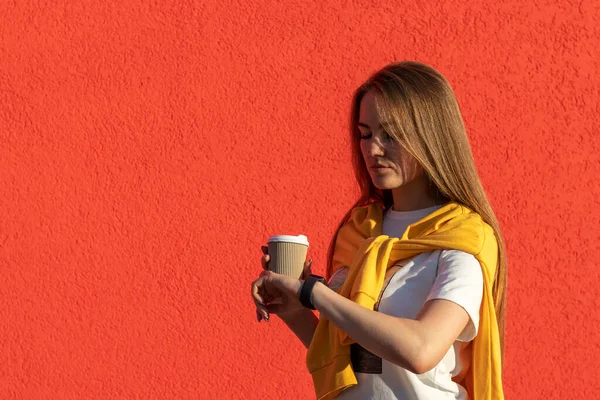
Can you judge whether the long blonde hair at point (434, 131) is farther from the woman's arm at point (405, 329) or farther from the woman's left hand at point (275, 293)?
the woman's left hand at point (275, 293)


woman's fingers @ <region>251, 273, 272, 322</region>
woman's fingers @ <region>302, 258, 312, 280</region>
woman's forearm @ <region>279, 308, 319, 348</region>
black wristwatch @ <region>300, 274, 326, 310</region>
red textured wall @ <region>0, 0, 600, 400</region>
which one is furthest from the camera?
red textured wall @ <region>0, 0, 600, 400</region>

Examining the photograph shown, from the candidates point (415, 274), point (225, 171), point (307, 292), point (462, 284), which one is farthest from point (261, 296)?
point (225, 171)

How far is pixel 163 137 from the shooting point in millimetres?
3670

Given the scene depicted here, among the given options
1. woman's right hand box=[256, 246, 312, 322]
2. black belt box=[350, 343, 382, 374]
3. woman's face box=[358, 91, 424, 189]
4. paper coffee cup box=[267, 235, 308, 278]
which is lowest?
black belt box=[350, 343, 382, 374]

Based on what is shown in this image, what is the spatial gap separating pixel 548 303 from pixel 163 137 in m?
1.69

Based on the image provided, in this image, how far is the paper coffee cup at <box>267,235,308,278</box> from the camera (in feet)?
6.15

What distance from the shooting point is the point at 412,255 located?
1825 millimetres

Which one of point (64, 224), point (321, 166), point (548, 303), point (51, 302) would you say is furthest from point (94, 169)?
point (548, 303)

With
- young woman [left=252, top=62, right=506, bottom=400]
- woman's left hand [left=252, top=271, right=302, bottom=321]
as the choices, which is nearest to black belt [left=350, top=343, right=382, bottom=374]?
young woman [left=252, top=62, right=506, bottom=400]

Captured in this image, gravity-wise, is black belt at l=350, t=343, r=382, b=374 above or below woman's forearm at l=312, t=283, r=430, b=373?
below

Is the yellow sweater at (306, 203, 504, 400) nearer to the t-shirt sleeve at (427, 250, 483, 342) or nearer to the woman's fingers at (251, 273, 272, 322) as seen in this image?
the t-shirt sleeve at (427, 250, 483, 342)

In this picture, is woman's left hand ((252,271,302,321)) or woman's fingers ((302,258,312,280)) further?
woman's fingers ((302,258,312,280))

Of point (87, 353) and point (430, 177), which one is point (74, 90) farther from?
point (430, 177)

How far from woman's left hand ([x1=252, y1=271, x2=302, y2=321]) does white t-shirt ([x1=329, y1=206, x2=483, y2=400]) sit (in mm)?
184
